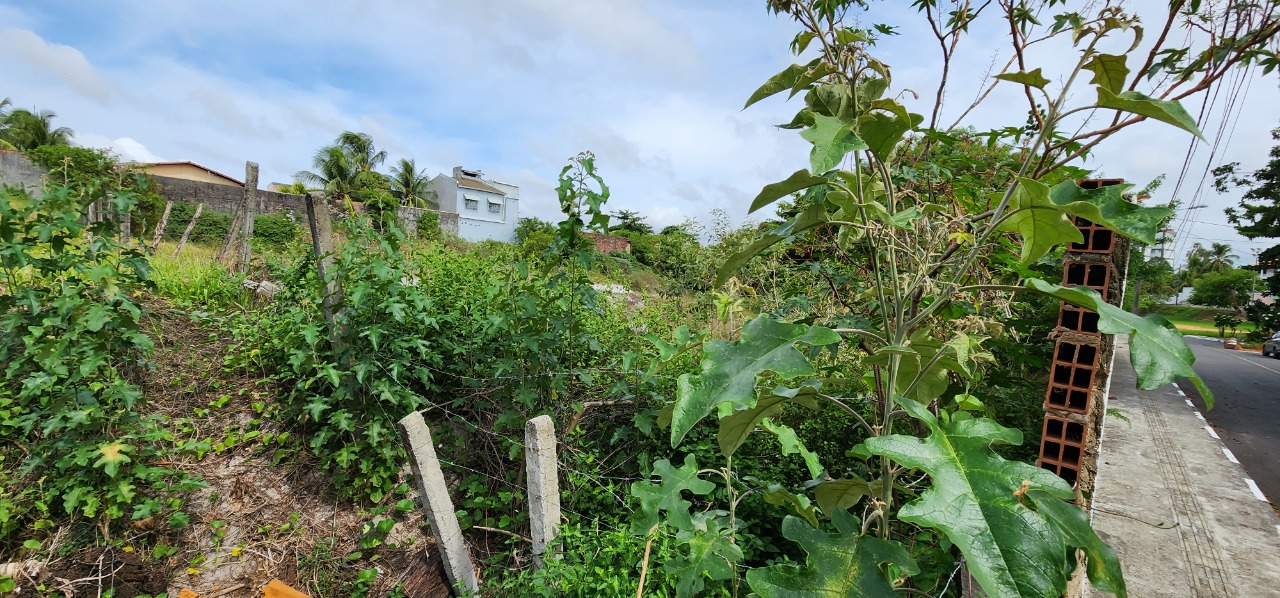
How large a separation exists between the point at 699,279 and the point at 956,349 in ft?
21.0

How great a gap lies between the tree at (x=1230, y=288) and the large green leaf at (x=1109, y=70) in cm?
4447

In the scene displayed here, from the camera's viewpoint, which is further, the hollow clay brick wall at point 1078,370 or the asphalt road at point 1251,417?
the asphalt road at point 1251,417

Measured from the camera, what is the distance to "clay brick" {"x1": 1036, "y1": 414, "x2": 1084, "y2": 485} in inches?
62.7

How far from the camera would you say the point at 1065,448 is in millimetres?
1610

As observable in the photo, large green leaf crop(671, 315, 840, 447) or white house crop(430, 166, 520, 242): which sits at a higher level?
white house crop(430, 166, 520, 242)

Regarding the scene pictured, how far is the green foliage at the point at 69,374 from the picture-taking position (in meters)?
2.62

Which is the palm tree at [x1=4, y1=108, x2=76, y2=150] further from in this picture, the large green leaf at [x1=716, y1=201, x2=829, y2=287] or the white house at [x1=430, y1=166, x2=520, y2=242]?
the large green leaf at [x1=716, y1=201, x2=829, y2=287]

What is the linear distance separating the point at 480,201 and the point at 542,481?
3613cm

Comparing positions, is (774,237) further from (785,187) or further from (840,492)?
(840,492)

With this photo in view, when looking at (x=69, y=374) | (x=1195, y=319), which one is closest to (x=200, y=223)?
(x=69, y=374)

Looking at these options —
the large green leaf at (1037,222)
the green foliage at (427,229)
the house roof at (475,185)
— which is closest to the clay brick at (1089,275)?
the large green leaf at (1037,222)

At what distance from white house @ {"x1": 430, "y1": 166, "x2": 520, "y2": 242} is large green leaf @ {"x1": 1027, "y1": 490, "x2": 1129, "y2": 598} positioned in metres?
33.5

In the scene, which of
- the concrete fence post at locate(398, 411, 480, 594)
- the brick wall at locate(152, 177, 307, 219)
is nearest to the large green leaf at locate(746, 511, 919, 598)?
the concrete fence post at locate(398, 411, 480, 594)

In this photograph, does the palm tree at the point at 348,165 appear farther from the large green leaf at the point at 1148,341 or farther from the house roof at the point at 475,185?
the large green leaf at the point at 1148,341
